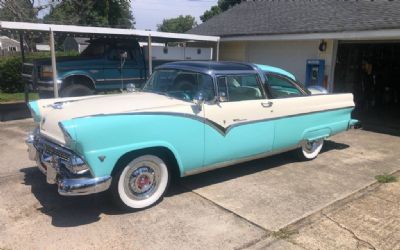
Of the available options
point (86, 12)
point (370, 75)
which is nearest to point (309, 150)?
point (370, 75)

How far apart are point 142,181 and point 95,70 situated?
6.38 m

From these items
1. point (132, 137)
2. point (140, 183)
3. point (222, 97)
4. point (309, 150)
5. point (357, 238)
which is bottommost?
point (357, 238)

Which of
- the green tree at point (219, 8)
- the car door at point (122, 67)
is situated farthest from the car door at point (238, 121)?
the green tree at point (219, 8)

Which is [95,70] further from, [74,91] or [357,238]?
[357,238]

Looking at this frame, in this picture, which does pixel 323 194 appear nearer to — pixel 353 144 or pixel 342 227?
pixel 342 227

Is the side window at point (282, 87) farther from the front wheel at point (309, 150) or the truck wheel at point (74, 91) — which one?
the truck wheel at point (74, 91)

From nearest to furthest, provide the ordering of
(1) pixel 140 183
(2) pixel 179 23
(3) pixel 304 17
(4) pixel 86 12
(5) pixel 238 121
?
1. (1) pixel 140 183
2. (5) pixel 238 121
3. (3) pixel 304 17
4. (4) pixel 86 12
5. (2) pixel 179 23

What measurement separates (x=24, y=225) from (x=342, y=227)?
3357 millimetres

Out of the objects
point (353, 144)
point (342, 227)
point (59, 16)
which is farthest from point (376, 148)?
point (59, 16)

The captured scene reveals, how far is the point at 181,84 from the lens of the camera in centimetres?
515

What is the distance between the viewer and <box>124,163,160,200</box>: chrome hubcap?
13.8 ft

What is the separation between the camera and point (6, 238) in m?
3.67

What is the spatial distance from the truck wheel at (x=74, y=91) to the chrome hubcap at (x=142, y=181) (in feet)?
19.3

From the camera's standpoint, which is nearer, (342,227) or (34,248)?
(34,248)
